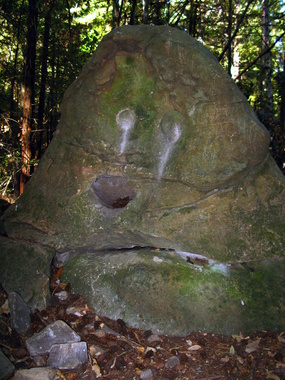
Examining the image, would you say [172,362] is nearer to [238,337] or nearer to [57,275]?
[238,337]

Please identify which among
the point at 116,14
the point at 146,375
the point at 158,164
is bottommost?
the point at 146,375

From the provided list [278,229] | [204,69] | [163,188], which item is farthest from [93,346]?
[204,69]

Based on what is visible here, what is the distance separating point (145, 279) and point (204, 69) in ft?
Result: 5.57

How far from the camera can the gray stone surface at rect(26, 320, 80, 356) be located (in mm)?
2268

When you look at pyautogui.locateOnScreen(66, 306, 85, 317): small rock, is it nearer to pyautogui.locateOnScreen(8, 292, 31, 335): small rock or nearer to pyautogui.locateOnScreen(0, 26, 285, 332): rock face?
pyautogui.locateOnScreen(8, 292, 31, 335): small rock

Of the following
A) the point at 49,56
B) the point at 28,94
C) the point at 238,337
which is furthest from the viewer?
the point at 49,56

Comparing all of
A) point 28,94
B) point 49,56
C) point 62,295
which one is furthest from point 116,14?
point 62,295

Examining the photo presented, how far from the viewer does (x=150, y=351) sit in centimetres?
239

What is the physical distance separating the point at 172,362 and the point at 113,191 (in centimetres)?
142

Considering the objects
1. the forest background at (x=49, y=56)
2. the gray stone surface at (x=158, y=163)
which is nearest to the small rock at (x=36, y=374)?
the gray stone surface at (x=158, y=163)

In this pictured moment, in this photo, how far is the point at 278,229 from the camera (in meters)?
2.88

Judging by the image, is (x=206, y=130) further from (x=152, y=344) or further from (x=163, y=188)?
(x=152, y=344)

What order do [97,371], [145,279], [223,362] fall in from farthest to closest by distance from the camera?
[145,279], [223,362], [97,371]

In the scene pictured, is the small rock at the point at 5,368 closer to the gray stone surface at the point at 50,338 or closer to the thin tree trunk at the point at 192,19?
the gray stone surface at the point at 50,338
